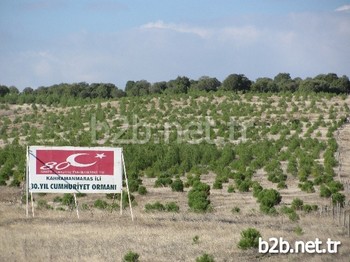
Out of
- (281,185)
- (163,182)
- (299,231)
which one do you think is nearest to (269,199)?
(281,185)

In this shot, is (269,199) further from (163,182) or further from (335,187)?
(163,182)

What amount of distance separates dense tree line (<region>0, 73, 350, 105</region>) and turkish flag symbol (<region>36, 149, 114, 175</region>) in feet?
251

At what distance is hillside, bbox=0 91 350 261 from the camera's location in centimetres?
2181

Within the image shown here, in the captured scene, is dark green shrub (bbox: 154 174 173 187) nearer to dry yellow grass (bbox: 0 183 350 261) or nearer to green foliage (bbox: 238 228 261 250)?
dry yellow grass (bbox: 0 183 350 261)

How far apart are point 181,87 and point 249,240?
296 feet

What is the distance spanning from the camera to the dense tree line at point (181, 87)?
108m

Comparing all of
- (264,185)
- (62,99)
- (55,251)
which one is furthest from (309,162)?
(62,99)

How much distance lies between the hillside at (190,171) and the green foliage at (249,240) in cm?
27

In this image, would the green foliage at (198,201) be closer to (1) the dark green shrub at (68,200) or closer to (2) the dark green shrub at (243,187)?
(2) the dark green shrub at (243,187)

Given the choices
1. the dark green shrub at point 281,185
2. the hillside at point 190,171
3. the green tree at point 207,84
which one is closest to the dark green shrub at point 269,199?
the hillside at point 190,171

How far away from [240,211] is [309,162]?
2262cm

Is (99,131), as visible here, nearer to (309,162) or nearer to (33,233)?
(309,162)

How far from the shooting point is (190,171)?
55.8 meters

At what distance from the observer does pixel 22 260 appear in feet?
63.5
